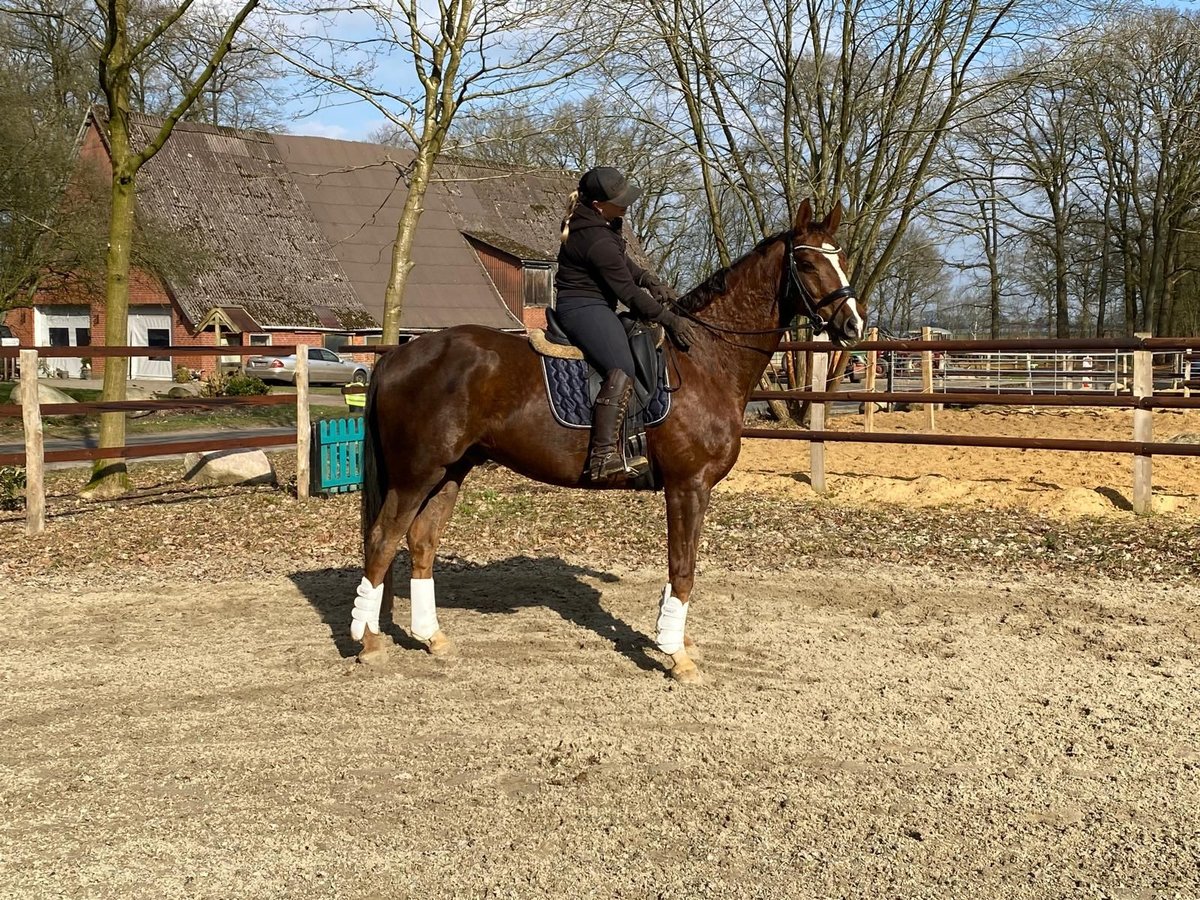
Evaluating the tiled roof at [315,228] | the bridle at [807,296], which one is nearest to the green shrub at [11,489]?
the bridle at [807,296]

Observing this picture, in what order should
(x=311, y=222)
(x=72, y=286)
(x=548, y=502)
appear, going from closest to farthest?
1. (x=548, y=502)
2. (x=72, y=286)
3. (x=311, y=222)

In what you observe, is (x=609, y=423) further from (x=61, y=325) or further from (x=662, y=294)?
(x=61, y=325)

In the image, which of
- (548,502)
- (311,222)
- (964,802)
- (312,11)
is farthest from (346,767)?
(311,222)

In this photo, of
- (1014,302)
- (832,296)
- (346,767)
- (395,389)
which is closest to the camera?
(346,767)

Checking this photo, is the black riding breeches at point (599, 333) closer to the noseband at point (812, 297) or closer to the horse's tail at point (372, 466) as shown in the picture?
the noseband at point (812, 297)

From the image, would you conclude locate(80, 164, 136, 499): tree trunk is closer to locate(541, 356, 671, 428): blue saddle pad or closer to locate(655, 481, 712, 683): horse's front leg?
locate(541, 356, 671, 428): blue saddle pad

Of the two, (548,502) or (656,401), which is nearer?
(656,401)

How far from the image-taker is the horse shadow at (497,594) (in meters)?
6.53

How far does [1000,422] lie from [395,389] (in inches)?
647

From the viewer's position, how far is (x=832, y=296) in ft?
18.5

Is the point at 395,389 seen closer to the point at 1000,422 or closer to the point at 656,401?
the point at 656,401

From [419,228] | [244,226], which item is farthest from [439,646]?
[419,228]

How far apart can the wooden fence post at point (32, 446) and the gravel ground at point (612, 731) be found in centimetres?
118

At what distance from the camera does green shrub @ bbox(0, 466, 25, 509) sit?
1120cm
